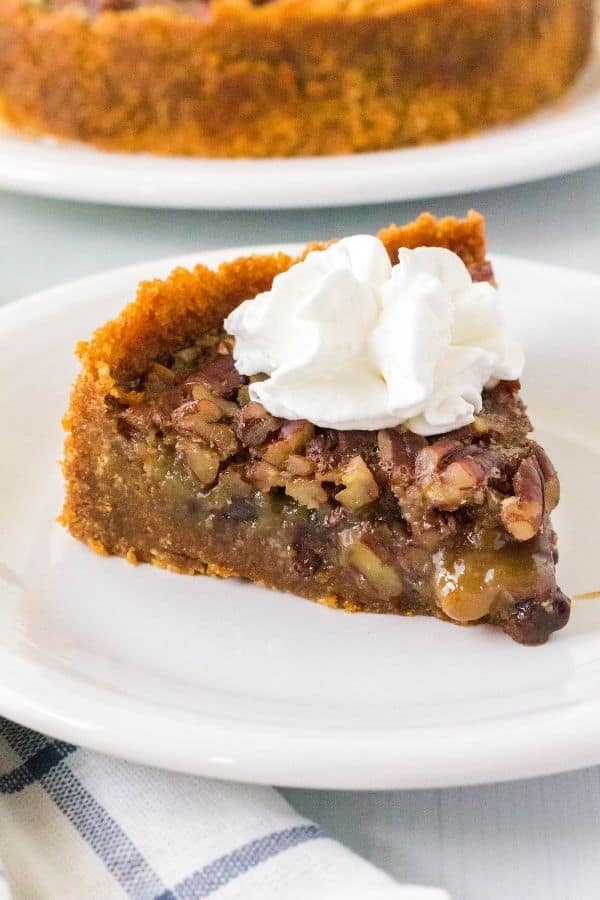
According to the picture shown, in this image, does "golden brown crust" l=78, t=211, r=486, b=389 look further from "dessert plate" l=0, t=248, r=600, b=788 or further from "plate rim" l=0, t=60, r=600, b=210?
"plate rim" l=0, t=60, r=600, b=210

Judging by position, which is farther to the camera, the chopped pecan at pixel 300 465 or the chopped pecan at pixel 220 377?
the chopped pecan at pixel 220 377

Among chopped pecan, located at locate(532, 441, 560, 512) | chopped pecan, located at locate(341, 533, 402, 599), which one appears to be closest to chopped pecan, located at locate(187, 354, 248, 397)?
chopped pecan, located at locate(341, 533, 402, 599)

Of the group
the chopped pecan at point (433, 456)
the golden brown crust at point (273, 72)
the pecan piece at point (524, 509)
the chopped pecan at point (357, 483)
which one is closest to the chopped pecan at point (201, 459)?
the chopped pecan at point (357, 483)

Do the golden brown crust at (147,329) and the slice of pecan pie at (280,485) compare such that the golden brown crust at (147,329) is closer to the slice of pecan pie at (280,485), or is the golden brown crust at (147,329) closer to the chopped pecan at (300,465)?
the slice of pecan pie at (280,485)

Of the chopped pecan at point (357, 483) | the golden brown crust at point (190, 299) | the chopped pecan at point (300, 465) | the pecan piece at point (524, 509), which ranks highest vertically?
the golden brown crust at point (190, 299)

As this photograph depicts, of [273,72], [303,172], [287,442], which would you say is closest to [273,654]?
[287,442]

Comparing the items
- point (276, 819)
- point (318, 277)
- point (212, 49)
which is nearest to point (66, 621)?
point (276, 819)

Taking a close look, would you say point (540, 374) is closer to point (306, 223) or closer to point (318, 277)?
point (318, 277)
